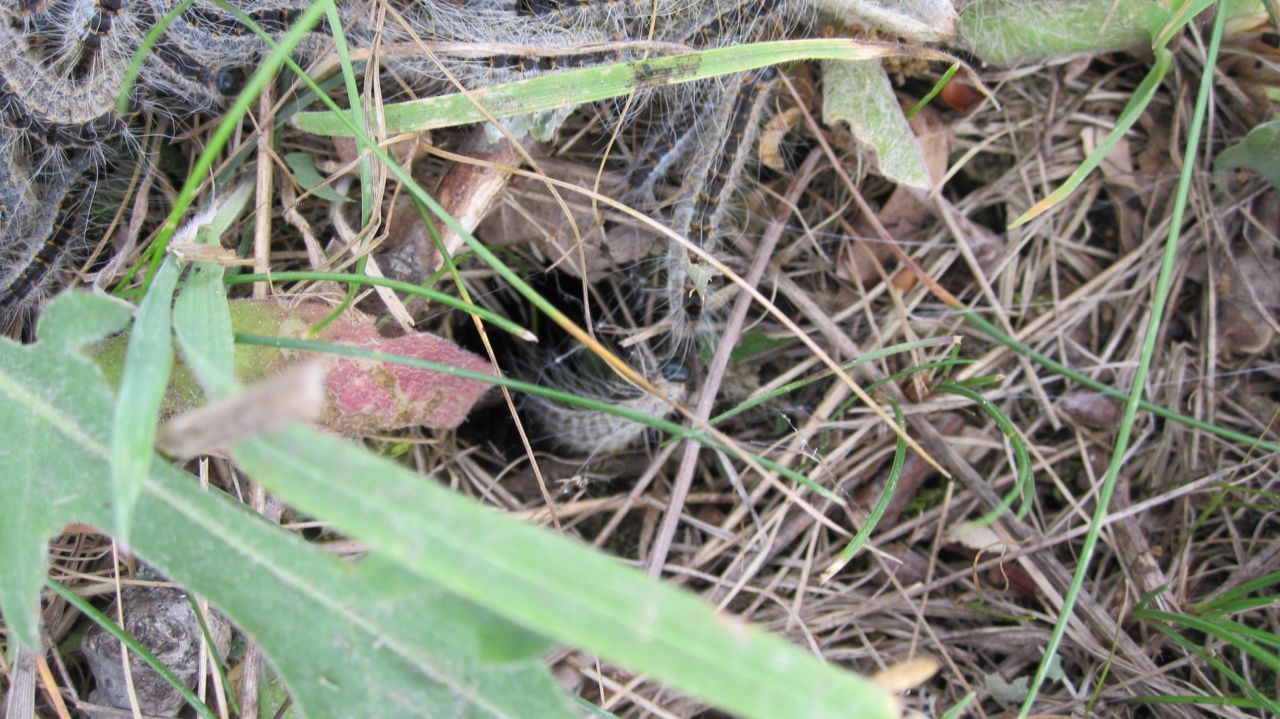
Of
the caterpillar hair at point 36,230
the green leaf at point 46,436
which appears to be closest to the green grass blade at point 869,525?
the green leaf at point 46,436

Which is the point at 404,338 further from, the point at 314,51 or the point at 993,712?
the point at 993,712

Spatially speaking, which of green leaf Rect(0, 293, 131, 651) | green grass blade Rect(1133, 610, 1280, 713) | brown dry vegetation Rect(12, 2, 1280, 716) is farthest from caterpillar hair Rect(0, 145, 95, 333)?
green grass blade Rect(1133, 610, 1280, 713)

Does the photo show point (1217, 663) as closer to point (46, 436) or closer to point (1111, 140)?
point (1111, 140)

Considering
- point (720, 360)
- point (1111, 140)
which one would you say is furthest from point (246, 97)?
point (1111, 140)

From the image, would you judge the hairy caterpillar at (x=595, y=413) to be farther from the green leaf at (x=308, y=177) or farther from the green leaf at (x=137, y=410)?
the green leaf at (x=137, y=410)

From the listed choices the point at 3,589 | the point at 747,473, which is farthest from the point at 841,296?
the point at 3,589

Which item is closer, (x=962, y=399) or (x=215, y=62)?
(x=215, y=62)
